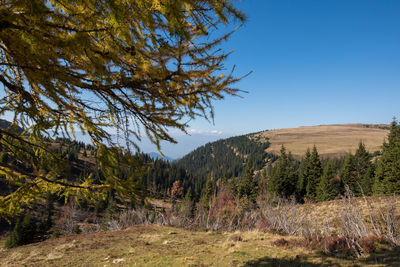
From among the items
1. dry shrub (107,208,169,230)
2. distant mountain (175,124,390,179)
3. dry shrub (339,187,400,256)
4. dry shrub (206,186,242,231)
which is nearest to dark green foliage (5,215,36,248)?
dry shrub (107,208,169,230)

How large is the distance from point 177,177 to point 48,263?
254 ft

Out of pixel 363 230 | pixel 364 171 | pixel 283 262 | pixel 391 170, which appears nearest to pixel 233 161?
pixel 364 171

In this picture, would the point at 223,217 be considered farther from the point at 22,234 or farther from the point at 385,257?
the point at 22,234

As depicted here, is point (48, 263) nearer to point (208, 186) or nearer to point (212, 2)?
point (212, 2)

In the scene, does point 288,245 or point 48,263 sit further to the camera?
point 48,263

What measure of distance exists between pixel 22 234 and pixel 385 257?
3603cm

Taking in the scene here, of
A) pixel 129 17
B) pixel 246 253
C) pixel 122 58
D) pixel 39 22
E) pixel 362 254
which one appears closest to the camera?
pixel 39 22

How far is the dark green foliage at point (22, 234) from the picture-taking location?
2484cm

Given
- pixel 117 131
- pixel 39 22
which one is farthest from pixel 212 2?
pixel 117 131

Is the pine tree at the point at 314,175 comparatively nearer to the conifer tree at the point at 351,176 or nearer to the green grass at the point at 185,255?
the conifer tree at the point at 351,176

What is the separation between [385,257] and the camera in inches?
233

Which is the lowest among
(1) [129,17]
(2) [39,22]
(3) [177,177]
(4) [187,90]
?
(3) [177,177]

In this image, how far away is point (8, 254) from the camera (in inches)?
470

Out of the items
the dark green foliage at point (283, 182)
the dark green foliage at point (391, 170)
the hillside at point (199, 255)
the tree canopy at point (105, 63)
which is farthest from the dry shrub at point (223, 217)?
the dark green foliage at point (391, 170)
